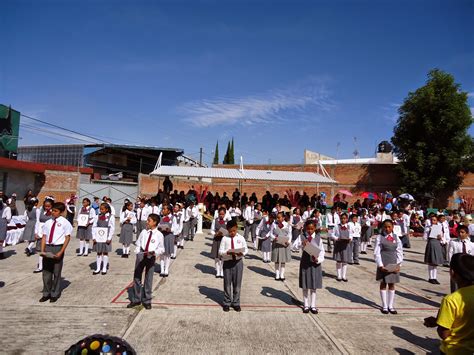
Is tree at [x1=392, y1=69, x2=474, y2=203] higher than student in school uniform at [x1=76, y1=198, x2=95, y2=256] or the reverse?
higher

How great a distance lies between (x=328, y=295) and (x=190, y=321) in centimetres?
363

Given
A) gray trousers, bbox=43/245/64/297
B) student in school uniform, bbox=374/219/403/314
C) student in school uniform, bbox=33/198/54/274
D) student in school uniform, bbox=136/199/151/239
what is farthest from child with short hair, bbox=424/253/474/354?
student in school uniform, bbox=136/199/151/239

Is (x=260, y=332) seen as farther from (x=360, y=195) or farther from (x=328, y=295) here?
(x=360, y=195)

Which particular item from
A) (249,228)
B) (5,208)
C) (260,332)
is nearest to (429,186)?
(249,228)

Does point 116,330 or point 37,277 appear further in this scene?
point 37,277

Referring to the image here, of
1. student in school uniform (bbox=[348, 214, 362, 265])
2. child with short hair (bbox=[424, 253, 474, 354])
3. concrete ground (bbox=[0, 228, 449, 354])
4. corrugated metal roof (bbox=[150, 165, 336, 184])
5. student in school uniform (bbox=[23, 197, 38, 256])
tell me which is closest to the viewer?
child with short hair (bbox=[424, 253, 474, 354])

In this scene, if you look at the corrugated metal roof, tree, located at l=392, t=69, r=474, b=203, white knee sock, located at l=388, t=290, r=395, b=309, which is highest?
tree, located at l=392, t=69, r=474, b=203

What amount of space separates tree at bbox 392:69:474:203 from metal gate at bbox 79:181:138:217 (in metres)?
22.8

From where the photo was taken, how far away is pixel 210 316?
6.12m

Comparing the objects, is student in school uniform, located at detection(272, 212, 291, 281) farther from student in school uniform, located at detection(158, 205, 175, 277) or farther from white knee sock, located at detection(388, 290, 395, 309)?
student in school uniform, located at detection(158, 205, 175, 277)

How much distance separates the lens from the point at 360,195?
30375 mm

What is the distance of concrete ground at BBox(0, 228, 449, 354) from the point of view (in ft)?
16.3

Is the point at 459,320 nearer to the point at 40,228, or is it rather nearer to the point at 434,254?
the point at 434,254

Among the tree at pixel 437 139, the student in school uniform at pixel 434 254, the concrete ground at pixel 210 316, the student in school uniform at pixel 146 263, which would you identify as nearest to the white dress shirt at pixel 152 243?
the student in school uniform at pixel 146 263
